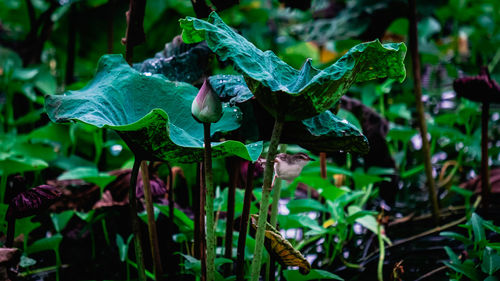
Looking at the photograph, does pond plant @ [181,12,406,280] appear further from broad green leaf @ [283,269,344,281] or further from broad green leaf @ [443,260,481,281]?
broad green leaf @ [443,260,481,281]

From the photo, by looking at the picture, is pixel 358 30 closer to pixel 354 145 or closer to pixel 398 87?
pixel 398 87

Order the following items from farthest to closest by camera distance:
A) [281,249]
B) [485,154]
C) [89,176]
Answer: [485,154], [89,176], [281,249]

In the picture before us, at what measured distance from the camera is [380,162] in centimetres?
162

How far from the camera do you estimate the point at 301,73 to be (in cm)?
67

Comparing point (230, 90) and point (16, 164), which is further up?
point (230, 90)

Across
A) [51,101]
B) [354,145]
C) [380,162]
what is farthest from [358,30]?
[51,101]

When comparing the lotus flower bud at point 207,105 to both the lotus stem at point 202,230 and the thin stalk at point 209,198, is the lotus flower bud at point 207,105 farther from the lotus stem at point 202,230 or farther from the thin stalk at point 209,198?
the lotus stem at point 202,230

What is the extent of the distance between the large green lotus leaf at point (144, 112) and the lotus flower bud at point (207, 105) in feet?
0.13

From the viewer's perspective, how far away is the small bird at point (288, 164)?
2.61 feet

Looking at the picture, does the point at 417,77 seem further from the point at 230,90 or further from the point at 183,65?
the point at 230,90

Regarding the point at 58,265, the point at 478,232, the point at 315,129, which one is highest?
the point at 315,129

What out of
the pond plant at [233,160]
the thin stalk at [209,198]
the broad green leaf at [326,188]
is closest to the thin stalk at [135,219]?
the pond plant at [233,160]

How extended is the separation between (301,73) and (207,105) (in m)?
0.14

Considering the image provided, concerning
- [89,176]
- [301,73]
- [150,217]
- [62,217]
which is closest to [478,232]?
[301,73]
